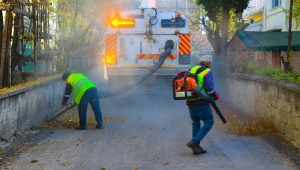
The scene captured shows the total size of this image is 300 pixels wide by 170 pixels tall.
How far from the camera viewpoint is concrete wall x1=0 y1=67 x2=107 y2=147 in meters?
7.38

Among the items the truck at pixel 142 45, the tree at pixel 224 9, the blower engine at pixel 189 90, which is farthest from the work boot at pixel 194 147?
the tree at pixel 224 9

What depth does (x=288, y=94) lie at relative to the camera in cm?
763

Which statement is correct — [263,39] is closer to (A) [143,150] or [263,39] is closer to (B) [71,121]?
(B) [71,121]

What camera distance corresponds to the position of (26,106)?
869 cm

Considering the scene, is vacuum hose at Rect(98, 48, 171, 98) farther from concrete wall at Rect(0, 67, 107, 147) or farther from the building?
the building

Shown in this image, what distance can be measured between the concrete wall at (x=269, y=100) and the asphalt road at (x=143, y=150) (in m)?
0.49

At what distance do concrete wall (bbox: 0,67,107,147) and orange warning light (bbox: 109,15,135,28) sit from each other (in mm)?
2631

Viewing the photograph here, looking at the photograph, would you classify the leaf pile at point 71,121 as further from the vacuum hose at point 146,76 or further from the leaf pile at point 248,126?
the leaf pile at point 248,126

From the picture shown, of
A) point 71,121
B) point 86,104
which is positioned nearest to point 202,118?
point 86,104

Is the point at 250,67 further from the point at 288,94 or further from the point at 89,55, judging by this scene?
the point at 89,55

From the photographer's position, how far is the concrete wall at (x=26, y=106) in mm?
7379

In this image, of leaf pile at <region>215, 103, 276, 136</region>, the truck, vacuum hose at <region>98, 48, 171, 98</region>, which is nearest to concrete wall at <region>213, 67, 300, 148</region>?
leaf pile at <region>215, 103, 276, 136</region>

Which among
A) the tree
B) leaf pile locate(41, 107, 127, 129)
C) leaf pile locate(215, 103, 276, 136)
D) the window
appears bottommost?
leaf pile locate(41, 107, 127, 129)

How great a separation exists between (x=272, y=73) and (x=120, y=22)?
17.5 ft
